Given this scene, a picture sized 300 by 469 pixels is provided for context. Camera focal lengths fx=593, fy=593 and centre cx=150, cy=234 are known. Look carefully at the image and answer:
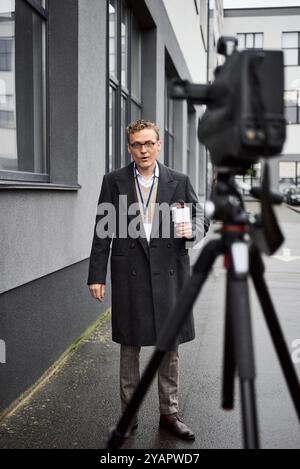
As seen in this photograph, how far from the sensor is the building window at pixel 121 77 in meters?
7.61

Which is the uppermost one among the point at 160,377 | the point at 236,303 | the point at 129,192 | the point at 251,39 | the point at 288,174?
the point at 251,39

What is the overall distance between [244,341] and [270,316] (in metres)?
0.23

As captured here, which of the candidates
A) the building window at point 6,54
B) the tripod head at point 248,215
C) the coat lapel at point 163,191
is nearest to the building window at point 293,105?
the building window at point 6,54

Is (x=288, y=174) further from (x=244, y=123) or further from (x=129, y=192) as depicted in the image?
(x=244, y=123)

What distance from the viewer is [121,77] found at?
811 centimetres

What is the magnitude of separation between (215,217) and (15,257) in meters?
2.11

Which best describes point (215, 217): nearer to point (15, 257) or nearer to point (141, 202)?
point (141, 202)

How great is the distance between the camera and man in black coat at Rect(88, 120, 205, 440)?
3.43m

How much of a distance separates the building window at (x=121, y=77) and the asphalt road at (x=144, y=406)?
2456mm

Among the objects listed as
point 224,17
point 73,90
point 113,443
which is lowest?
point 113,443

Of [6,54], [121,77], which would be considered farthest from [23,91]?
[121,77]

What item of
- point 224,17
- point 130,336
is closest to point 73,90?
point 130,336

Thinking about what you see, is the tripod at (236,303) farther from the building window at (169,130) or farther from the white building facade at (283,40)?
the white building facade at (283,40)

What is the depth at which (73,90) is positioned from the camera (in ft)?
17.1
